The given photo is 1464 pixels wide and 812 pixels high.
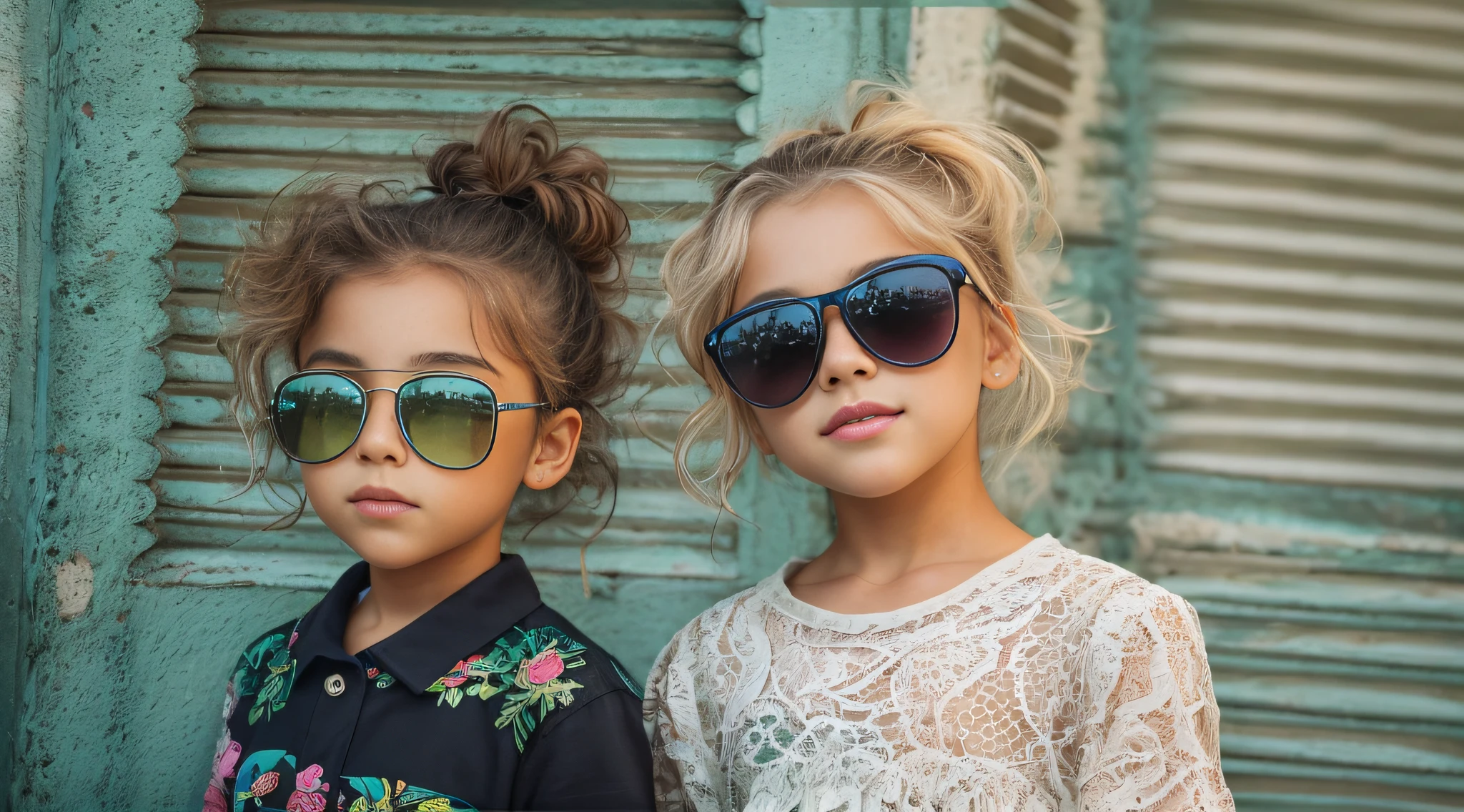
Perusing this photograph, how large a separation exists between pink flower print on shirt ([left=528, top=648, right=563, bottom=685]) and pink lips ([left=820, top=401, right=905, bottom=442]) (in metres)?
0.64

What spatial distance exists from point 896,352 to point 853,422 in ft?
0.43

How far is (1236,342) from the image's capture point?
7.72ft

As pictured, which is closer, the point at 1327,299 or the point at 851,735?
the point at 851,735

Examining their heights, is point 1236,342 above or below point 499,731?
above

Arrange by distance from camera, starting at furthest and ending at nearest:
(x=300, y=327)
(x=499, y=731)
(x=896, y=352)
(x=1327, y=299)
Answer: (x=1327, y=299)
(x=300, y=327)
(x=499, y=731)
(x=896, y=352)

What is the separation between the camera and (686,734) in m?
1.85

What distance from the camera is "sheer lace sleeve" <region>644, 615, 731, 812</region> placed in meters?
1.81

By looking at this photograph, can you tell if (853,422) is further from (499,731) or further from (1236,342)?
(1236,342)

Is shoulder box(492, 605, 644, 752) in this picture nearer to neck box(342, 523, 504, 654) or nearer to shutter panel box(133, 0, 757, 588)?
neck box(342, 523, 504, 654)

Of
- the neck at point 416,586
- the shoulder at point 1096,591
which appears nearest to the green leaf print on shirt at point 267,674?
the neck at point 416,586

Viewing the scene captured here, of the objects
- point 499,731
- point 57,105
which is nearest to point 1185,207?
point 499,731

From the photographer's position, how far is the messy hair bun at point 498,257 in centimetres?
185

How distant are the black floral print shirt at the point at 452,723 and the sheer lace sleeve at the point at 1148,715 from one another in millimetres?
747

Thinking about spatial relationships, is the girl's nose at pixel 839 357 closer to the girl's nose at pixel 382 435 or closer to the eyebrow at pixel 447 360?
the eyebrow at pixel 447 360
